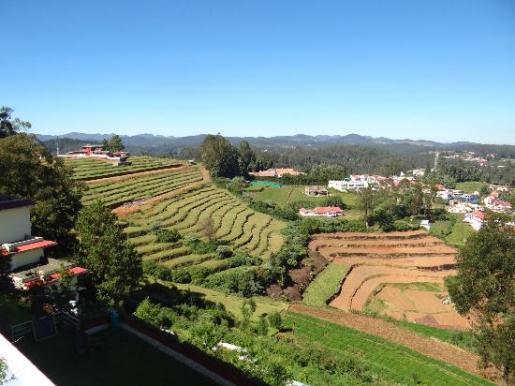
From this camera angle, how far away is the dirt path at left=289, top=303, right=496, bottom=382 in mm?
25672

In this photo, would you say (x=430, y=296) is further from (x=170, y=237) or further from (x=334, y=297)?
(x=170, y=237)

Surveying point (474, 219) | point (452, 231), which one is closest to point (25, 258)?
point (452, 231)

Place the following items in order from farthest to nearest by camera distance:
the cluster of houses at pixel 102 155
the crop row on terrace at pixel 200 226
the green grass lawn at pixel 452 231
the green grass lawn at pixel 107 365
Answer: the cluster of houses at pixel 102 155 → the green grass lawn at pixel 452 231 → the crop row on terrace at pixel 200 226 → the green grass lawn at pixel 107 365

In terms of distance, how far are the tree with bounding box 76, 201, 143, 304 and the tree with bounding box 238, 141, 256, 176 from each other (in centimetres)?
7179

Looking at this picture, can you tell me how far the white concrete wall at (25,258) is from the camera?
18516 millimetres

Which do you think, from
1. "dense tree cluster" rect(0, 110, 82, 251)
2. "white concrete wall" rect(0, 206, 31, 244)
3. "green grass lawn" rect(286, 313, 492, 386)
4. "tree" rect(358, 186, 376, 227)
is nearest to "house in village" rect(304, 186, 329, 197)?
"tree" rect(358, 186, 376, 227)

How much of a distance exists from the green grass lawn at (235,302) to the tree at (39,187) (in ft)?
30.4

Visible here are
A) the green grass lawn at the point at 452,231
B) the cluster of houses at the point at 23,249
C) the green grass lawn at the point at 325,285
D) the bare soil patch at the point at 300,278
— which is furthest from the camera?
the green grass lawn at the point at 452,231

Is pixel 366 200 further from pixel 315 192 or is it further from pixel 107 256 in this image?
pixel 107 256

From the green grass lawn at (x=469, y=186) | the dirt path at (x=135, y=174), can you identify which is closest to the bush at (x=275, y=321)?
the dirt path at (x=135, y=174)

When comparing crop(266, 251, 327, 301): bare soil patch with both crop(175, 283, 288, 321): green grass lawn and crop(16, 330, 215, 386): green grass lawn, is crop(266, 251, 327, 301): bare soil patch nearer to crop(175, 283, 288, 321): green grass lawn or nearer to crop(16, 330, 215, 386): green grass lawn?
crop(175, 283, 288, 321): green grass lawn

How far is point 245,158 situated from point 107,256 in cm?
7954

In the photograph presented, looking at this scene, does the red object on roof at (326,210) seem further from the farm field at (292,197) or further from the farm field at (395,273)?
the farm field at (395,273)

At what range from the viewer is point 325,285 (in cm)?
3828
